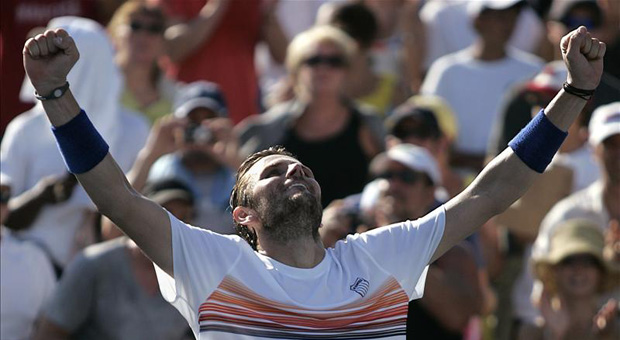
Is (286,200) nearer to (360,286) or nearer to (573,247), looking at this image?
(360,286)

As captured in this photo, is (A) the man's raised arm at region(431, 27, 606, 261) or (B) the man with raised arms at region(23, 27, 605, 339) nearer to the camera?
(B) the man with raised arms at region(23, 27, 605, 339)

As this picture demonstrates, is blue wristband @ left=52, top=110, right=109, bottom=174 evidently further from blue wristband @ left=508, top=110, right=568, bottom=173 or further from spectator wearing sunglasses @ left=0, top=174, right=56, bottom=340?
spectator wearing sunglasses @ left=0, top=174, right=56, bottom=340

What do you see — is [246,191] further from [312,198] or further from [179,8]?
[179,8]

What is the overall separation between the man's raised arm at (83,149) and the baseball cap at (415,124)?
4.09 m

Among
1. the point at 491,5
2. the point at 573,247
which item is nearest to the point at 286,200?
the point at 573,247

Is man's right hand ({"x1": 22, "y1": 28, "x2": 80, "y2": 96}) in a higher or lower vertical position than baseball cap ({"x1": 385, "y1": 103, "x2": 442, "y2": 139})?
higher

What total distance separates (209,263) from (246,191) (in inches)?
17.3

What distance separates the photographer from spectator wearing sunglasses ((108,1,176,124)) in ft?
32.8

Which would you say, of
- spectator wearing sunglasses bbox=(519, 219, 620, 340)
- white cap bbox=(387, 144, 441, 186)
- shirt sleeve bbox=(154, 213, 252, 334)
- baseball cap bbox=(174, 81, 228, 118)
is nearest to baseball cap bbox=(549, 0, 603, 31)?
white cap bbox=(387, 144, 441, 186)

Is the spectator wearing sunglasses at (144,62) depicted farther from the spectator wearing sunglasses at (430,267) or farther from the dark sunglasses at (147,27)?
the spectator wearing sunglasses at (430,267)

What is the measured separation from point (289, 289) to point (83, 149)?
2.79 ft

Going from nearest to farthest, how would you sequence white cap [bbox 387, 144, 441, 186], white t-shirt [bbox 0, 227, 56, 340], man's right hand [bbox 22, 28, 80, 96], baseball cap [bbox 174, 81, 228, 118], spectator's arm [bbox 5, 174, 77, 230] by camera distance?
man's right hand [bbox 22, 28, 80, 96] < white t-shirt [bbox 0, 227, 56, 340] < white cap [bbox 387, 144, 441, 186] < spectator's arm [bbox 5, 174, 77, 230] < baseball cap [bbox 174, 81, 228, 118]

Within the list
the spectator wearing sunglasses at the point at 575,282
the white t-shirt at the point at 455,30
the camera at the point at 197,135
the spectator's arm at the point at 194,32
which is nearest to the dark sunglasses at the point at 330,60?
the camera at the point at 197,135

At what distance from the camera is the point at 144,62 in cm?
1002
